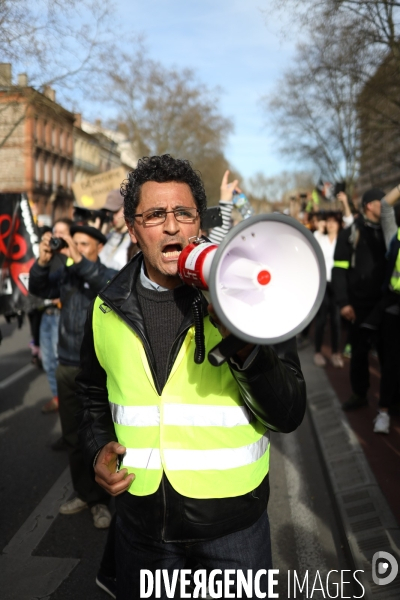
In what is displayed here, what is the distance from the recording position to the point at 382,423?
5371 millimetres

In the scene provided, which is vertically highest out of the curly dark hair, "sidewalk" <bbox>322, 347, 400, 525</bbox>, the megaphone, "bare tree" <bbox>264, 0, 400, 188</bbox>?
"bare tree" <bbox>264, 0, 400, 188</bbox>

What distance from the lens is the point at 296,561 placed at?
12.1 feet

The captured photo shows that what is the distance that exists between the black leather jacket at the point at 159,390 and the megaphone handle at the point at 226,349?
10 centimetres

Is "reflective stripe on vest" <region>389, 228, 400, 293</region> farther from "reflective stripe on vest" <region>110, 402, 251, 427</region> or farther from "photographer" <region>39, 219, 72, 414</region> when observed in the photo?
"reflective stripe on vest" <region>110, 402, 251, 427</region>

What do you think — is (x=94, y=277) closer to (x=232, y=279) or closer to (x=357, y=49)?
(x=232, y=279)

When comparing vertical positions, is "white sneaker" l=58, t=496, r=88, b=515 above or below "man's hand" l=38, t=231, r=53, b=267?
below

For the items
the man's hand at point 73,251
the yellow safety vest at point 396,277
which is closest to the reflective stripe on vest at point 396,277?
the yellow safety vest at point 396,277

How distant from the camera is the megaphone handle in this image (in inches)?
63.0

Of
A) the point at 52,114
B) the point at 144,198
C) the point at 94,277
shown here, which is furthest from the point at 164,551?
the point at 52,114

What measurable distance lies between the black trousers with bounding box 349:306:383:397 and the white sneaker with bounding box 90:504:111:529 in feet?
9.44

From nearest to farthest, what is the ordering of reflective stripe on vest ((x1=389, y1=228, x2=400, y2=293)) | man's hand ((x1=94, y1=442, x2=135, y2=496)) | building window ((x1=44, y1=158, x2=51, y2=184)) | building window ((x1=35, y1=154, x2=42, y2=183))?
man's hand ((x1=94, y1=442, x2=135, y2=496)) < reflective stripe on vest ((x1=389, y1=228, x2=400, y2=293)) < building window ((x1=35, y1=154, x2=42, y2=183)) < building window ((x1=44, y1=158, x2=51, y2=184))

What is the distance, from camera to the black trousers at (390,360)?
5367 millimetres

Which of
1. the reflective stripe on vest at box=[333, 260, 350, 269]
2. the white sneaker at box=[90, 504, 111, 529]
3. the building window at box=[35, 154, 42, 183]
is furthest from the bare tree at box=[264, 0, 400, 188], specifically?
the building window at box=[35, 154, 42, 183]

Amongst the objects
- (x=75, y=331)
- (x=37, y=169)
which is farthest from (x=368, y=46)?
(x=37, y=169)
